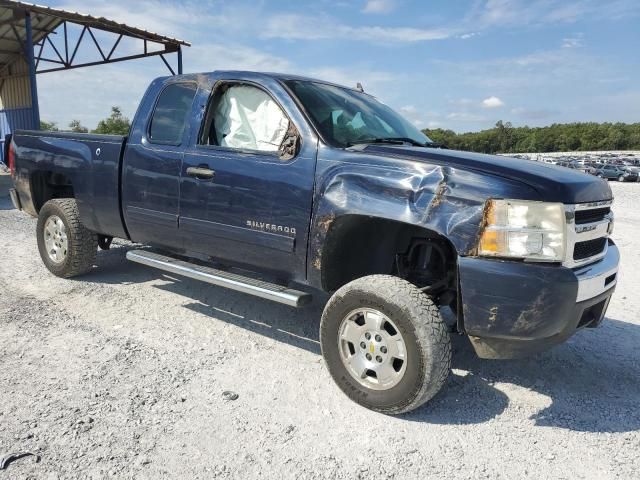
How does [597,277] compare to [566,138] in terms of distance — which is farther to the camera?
[566,138]

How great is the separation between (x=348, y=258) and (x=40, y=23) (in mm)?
15991

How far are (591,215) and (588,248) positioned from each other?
0.19m

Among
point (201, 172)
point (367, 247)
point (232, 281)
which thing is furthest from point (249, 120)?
point (367, 247)

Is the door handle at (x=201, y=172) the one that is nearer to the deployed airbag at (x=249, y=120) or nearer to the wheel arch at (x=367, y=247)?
the deployed airbag at (x=249, y=120)

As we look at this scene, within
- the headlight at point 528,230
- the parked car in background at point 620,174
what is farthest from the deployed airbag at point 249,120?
the parked car in background at point 620,174

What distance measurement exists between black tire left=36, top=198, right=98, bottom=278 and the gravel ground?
52 cm

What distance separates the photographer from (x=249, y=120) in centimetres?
388

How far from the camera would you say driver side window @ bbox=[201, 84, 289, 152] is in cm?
370

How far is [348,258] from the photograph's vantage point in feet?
11.6

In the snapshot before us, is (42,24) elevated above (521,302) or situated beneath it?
elevated above

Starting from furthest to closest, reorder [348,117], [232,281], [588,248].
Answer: [348,117], [232,281], [588,248]

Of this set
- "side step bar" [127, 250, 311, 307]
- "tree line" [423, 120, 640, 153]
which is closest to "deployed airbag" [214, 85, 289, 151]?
"side step bar" [127, 250, 311, 307]

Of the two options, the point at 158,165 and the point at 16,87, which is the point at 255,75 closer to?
the point at 158,165

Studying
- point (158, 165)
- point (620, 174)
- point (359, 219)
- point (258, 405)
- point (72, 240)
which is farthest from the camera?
point (620, 174)
